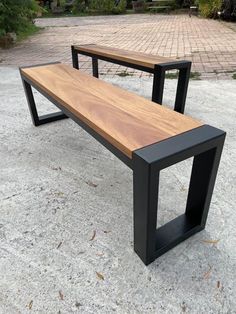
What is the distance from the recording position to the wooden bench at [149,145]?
3.76 feet

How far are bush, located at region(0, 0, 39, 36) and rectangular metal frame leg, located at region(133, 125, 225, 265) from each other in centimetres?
619

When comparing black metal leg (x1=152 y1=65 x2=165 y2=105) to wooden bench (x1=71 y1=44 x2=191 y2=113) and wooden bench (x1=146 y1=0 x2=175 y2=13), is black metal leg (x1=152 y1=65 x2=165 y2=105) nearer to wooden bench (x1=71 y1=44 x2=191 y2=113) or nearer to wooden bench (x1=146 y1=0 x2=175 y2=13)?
wooden bench (x1=71 y1=44 x2=191 y2=113)

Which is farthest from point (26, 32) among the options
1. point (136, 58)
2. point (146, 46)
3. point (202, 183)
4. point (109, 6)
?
point (202, 183)

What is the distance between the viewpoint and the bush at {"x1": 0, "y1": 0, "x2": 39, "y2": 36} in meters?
6.12

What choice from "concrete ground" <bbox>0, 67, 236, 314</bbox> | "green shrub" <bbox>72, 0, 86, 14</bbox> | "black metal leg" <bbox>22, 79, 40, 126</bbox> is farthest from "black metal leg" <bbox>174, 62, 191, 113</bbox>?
"green shrub" <bbox>72, 0, 86, 14</bbox>

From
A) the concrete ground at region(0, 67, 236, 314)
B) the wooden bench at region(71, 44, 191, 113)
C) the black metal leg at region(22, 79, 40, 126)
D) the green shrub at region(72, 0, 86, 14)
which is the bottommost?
the green shrub at region(72, 0, 86, 14)

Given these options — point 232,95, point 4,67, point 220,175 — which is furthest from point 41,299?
point 4,67

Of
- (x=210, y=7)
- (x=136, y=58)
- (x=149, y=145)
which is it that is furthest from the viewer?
(x=210, y=7)

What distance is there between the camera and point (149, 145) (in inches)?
46.1

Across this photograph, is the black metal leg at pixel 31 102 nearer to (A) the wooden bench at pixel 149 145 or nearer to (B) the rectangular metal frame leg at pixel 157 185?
(A) the wooden bench at pixel 149 145

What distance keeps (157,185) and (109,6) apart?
15.8 m

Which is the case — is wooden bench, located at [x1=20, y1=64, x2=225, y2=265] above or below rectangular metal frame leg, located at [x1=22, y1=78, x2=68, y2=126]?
above

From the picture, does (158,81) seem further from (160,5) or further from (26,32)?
(160,5)

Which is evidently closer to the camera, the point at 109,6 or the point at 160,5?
the point at 109,6
